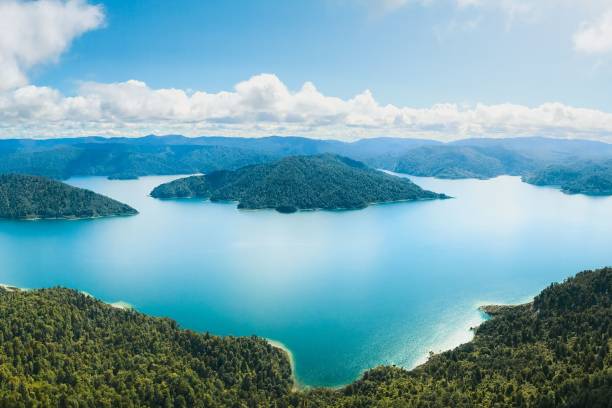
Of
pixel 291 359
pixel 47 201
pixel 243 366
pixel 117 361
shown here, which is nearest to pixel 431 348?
pixel 291 359

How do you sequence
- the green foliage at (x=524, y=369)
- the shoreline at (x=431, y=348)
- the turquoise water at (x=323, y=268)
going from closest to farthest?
the green foliage at (x=524, y=369) < the shoreline at (x=431, y=348) < the turquoise water at (x=323, y=268)

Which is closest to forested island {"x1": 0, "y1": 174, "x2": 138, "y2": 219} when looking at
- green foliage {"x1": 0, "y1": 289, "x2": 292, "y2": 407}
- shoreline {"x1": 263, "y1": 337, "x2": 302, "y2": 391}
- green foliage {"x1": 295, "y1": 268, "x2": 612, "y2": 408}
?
green foliage {"x1": 0, "y1": 289, "x2": 292, "y2": 407}

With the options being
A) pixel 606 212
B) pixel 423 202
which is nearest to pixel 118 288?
pixel 423 202

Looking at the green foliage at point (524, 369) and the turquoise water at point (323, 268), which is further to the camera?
the turquoise water at point (323, 268)

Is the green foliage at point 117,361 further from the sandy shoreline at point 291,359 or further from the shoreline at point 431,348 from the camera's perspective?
the shoreline at point 431,348

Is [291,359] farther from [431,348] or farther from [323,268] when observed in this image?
[323,268]

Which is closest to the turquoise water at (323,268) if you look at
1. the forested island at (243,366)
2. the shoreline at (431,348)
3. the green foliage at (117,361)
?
the shoreline at (431,348)

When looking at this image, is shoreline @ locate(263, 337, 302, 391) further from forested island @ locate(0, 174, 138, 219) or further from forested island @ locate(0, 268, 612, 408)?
forested island @ locate(0, 174, 138, 219)
